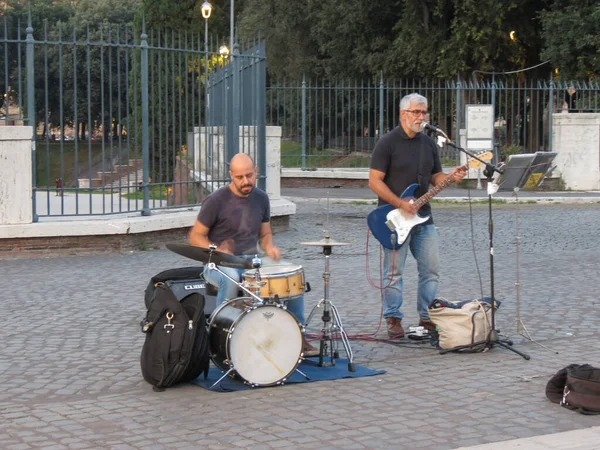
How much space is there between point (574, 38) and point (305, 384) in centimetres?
2699

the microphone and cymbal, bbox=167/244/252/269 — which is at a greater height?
the microphone

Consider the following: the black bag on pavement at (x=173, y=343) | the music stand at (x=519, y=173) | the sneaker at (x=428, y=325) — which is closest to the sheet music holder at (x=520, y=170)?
the music stand at (x=519, y=173)

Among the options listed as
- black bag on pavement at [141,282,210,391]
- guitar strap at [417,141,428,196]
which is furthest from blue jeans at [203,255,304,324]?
guitar strap at [417,141,428,196]

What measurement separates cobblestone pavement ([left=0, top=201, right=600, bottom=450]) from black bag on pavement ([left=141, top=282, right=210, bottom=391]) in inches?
5.2

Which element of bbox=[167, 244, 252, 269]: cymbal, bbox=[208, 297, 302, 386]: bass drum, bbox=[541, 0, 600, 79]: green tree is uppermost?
bbox=[541, 0, 600, 79]: green tree

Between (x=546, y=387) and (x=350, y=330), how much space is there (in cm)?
248

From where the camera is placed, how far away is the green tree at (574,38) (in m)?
31.0

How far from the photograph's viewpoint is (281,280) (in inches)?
263

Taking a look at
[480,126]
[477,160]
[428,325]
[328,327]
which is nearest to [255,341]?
[328,327]

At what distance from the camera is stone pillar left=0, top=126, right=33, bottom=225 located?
12562mm

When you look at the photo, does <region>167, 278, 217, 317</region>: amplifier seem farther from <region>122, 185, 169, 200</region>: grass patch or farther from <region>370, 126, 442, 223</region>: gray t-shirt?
<region>122, 185, 169, 200</region>: grass patch

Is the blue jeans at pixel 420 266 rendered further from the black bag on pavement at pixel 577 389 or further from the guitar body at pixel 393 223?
the black bag on pavement at pixel 577 389

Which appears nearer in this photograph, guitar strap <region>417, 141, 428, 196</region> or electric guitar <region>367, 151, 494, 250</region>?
electric guitar <region>367, 151, 494, 250</region>

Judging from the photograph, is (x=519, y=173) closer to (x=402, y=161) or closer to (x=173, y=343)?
(x=402, y=161)
